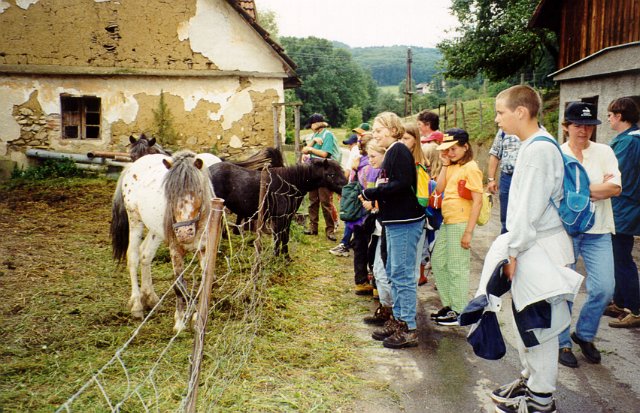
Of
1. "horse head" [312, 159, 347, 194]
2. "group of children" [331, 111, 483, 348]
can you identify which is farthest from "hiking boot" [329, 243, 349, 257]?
"group of children" [331, 111, 483, 348]

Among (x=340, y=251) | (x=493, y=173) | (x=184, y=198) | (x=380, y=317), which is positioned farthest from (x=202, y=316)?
(x=340, y=251)

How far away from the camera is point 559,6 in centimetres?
1606

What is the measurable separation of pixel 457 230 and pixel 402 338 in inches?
44.2

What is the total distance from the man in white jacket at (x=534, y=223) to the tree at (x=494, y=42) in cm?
2151

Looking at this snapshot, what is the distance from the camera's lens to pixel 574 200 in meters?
3.22

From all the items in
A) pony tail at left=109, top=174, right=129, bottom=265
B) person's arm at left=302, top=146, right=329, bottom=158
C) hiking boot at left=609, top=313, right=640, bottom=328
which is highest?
person's arm at left=302, top=146, right=329, bottom=158

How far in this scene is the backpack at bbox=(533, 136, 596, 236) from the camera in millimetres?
3176

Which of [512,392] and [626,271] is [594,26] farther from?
[512,392]

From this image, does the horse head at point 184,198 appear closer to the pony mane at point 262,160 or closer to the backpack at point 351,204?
the backpack at point 351,204

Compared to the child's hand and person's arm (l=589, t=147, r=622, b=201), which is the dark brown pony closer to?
the child's hand

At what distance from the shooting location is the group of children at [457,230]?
10.2 feet

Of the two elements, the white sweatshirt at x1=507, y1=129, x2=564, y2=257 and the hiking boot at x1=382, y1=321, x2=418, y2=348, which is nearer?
the white sweatshirt at x1=507, y1=129, x2=564, y2=257

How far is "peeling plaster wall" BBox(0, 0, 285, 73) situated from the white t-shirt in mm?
10095

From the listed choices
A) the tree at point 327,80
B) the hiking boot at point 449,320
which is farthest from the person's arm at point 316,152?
the tree at point 327,80
